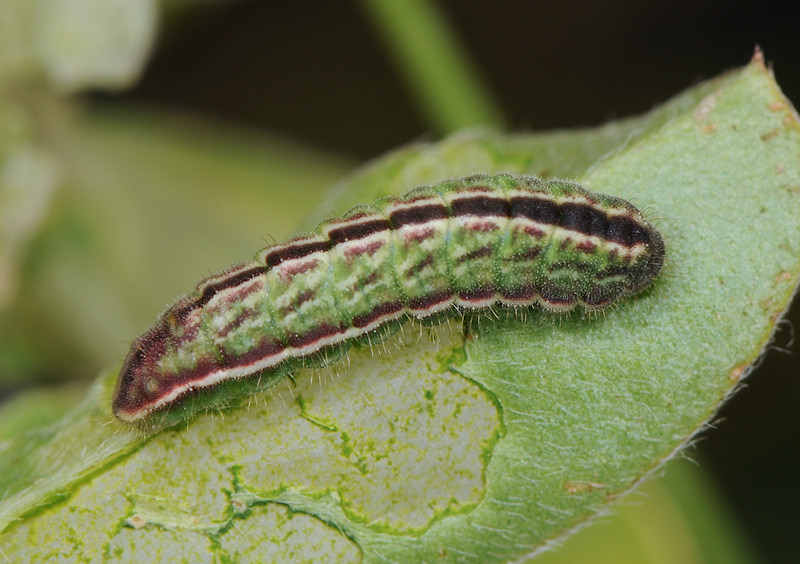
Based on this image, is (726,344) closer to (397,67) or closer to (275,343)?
(275,343)

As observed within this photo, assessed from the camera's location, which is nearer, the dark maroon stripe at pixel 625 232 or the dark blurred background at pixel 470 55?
the dark maroon stripe at pixel 625 232

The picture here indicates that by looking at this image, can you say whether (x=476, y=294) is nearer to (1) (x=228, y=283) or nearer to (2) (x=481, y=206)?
(2) (x=481, y=206)

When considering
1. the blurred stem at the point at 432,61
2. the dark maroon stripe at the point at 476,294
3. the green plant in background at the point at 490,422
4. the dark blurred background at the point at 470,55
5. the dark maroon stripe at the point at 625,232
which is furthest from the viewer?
the dark blurred background at the point at 470,55

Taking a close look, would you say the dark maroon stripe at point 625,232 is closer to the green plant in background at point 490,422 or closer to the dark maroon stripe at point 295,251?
the green plant in background at point 490,422

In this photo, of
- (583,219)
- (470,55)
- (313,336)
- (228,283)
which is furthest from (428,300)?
(470,55)

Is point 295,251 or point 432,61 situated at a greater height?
point 432,61

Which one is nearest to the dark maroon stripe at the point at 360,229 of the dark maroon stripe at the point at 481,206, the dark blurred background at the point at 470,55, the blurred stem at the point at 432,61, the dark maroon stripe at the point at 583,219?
the dark maroon stripe at the point at 481,206

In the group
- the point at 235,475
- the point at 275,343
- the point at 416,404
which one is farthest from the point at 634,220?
the point at 235,475
